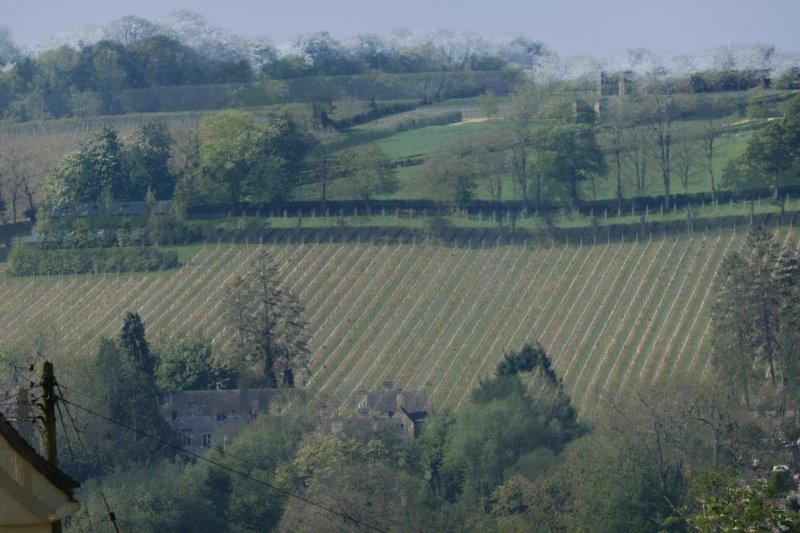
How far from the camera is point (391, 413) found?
67000 mm

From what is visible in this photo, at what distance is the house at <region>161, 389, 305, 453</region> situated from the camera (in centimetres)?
6831

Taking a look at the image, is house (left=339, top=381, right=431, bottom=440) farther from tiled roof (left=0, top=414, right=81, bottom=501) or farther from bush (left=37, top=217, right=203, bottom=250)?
tiled roof (left=0, top=414, right=81, bottom=501)

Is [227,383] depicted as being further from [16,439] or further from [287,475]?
Result: [16,439]

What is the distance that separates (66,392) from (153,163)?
32088 millimetres

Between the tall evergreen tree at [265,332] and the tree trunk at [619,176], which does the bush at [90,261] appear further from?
the tree trunk at [619,176]

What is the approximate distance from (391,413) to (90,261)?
73.5 feet

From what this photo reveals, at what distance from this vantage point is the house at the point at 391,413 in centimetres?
6488

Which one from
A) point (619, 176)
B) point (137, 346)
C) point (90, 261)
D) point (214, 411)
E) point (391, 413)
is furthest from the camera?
point (619, 176)

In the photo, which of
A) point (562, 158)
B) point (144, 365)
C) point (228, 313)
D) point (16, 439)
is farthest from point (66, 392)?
point (16, 439)

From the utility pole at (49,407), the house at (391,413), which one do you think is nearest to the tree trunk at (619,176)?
the house at (391,413)

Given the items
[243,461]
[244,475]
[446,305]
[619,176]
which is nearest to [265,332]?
[446,305]

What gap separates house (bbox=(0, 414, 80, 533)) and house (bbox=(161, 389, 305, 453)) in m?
58.4

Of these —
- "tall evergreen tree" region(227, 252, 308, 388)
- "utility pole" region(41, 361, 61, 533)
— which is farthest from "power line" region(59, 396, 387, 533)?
"utility pole" region(41, 361, 61, 533)

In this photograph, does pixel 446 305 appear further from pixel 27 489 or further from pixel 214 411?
pixel 27 489
